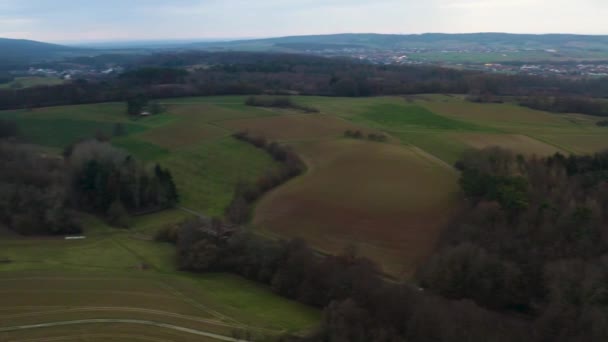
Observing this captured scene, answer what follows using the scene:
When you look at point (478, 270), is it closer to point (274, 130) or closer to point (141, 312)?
point (141, 312)

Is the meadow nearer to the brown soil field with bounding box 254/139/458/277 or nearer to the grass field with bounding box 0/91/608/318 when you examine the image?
the grass field with bounding box 0/91/608/318

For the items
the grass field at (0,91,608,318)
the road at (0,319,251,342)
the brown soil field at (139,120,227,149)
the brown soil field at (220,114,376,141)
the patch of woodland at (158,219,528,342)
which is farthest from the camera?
the brown soil field at (220,114,376,141)

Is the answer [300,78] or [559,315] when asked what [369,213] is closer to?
[559,315]

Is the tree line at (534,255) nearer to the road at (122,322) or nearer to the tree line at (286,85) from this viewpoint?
the road at (122,322)

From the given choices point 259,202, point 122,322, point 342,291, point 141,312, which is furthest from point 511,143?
point 122,322

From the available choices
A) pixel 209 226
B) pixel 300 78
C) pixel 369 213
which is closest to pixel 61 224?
pixel 209 226

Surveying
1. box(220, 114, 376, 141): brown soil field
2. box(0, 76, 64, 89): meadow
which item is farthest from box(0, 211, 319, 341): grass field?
box(0, 76, 64, 89): meadow

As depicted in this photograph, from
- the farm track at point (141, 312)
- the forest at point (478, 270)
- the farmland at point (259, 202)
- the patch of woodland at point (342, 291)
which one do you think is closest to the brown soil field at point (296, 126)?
the farmland at point (259, 202)
